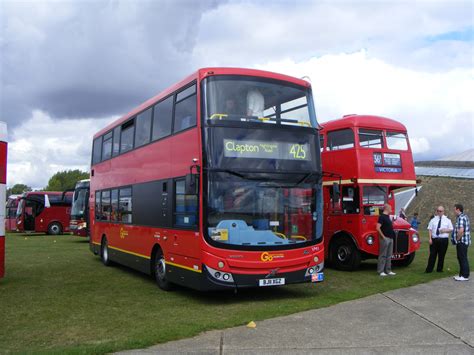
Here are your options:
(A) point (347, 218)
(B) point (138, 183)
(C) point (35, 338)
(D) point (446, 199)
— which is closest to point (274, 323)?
(C) point (35, 338)

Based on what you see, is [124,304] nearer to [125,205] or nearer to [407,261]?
A: [125,205]

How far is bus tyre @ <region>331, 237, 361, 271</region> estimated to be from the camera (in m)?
13.6

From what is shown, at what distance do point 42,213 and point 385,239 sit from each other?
26487 mm

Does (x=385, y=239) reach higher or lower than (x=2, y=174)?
lower

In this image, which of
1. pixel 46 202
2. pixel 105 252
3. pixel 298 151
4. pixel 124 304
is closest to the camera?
pixel 124 304

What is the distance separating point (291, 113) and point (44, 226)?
27.6m

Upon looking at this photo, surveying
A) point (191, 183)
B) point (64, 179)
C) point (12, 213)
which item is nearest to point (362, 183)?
point (191, 183)

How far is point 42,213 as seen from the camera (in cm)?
3316

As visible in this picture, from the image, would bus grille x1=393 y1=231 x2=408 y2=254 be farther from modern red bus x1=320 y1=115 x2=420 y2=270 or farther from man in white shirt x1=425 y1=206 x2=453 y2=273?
man in white shirt x1=425 y1=206 x2=453 y2=273

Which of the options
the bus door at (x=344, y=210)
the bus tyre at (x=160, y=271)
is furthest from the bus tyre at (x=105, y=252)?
the bus door at (x=344, y=210)

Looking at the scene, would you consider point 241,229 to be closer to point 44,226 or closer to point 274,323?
point 274,323

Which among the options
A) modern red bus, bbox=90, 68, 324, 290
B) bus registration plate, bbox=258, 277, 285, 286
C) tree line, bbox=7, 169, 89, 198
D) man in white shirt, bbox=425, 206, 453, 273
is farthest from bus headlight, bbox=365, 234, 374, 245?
tree line, bbox=7, 169, 89, 198

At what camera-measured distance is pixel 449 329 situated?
23.5 feet

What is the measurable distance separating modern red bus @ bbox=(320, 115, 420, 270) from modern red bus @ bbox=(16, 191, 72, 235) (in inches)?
896
